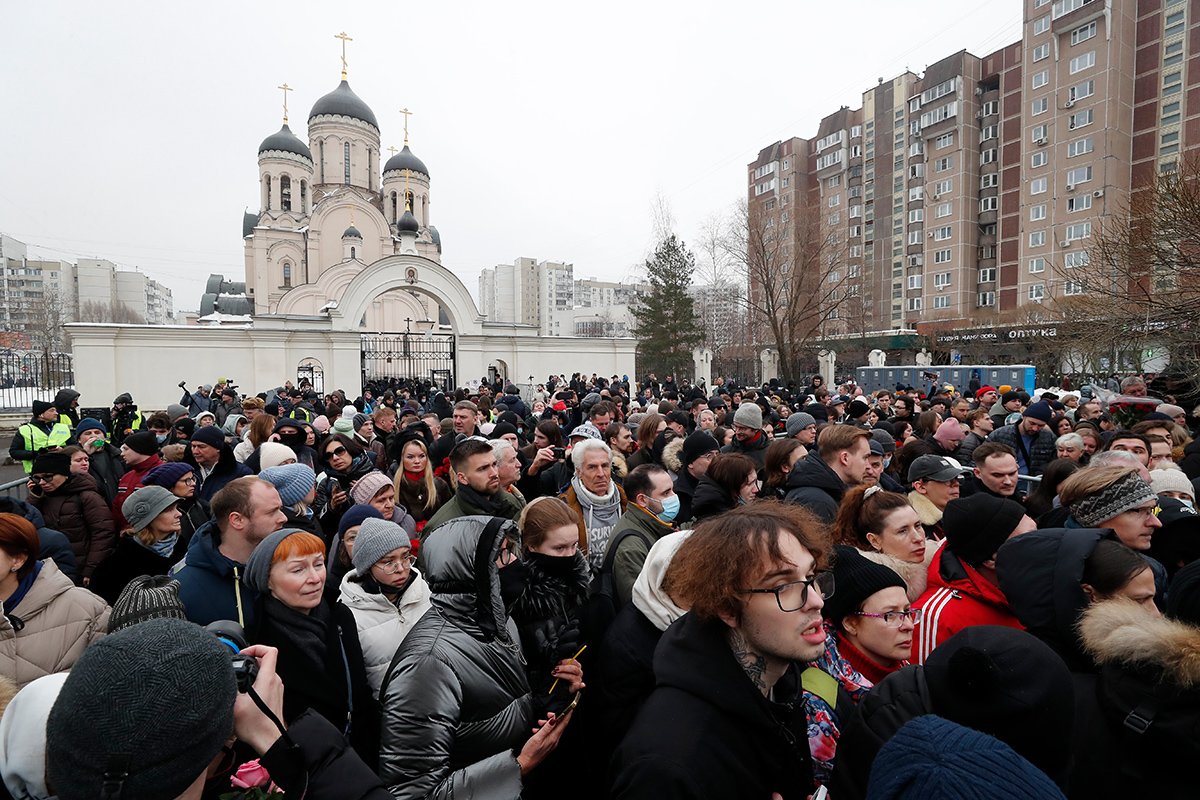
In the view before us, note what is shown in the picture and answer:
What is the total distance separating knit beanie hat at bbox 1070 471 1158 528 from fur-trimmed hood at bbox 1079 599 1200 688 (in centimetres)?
145

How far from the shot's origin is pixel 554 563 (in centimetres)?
253

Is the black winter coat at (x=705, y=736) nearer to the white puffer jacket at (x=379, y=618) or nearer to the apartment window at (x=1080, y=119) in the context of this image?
the white puffer jacket at (x=379, y=618)

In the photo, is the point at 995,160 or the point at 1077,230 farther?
the point at 995,160

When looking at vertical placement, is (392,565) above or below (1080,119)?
below

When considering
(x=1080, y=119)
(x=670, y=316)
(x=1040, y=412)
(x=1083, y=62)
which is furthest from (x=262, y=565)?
(x=1083, y=62)

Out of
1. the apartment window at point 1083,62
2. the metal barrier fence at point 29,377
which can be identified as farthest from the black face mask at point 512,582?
the apartment window at point 1083,62

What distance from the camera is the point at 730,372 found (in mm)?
35438

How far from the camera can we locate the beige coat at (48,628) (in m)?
2.30

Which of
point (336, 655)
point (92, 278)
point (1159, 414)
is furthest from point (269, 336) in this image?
point (92, 278)

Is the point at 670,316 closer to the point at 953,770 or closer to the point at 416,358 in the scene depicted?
the point at 416,358

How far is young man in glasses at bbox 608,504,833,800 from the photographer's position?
4.81 feet

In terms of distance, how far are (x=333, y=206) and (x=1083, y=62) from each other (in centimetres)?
5472

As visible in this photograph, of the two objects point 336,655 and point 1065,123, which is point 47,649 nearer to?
point 336,655

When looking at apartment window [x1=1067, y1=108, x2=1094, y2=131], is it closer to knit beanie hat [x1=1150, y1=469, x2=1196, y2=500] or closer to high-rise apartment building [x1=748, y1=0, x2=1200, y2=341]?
high-rise apartment building [x1=748, y1=0, x2=1200, y2=341]
